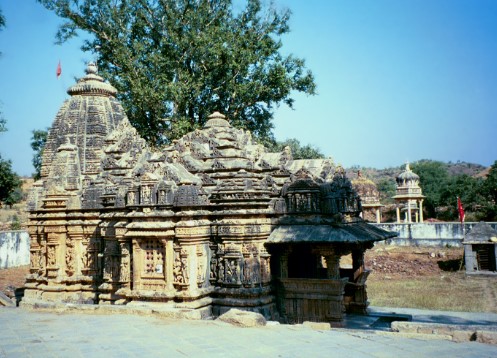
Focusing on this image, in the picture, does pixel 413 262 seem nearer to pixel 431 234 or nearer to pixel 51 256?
pixel 431 234

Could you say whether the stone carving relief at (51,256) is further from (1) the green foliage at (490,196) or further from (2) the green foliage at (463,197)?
(2) the green foliage at (463,197)

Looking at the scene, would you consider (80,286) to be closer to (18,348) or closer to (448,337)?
(18,348)

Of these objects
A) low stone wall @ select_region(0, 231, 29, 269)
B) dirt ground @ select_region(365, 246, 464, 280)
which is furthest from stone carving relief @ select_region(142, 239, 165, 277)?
low stone wall @ select_region(0, 231, 29, 269)

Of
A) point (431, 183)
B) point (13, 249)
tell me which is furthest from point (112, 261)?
point (431, 183)

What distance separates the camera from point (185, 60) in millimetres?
24328

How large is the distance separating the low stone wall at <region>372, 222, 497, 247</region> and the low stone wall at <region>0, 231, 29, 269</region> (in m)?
22.9

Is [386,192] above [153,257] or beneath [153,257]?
above

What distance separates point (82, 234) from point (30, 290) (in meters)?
2.66

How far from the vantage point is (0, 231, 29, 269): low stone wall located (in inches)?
1140

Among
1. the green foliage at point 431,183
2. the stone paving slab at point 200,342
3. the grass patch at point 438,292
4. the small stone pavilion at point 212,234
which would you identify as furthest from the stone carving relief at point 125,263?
the green foliage at point 431,183

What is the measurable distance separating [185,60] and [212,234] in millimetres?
14905

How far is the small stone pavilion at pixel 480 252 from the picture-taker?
81.9 feet

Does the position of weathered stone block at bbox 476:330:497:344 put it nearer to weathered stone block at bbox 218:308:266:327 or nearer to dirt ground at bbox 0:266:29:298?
weathered stone block at bbox 218:308:266:327

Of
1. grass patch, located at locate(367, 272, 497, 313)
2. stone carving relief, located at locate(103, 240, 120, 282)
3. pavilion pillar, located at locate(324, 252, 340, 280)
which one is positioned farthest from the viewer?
grass patch, located at locate(367, 272, 497, 313)
